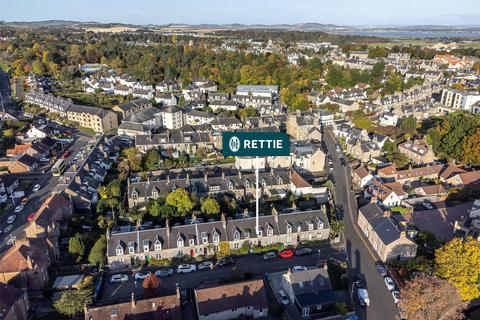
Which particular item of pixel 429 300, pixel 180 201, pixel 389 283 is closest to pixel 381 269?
pixel 389 283

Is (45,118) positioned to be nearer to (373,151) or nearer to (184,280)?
(184,280)

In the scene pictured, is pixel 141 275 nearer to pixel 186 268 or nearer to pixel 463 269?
pixel 186 268

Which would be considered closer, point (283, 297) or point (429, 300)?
point (429, 300)

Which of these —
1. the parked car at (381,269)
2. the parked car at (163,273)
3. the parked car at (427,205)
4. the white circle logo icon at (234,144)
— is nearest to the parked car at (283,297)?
the parked car at (381,269)

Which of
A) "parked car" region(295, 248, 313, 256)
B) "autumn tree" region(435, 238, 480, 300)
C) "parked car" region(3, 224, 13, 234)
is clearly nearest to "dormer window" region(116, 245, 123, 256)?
"parked car" region(3, 224, 13, 234)

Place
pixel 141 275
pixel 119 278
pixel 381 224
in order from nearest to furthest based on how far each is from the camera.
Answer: pixel 119 278
pixel 141 275
pixel 381 224
